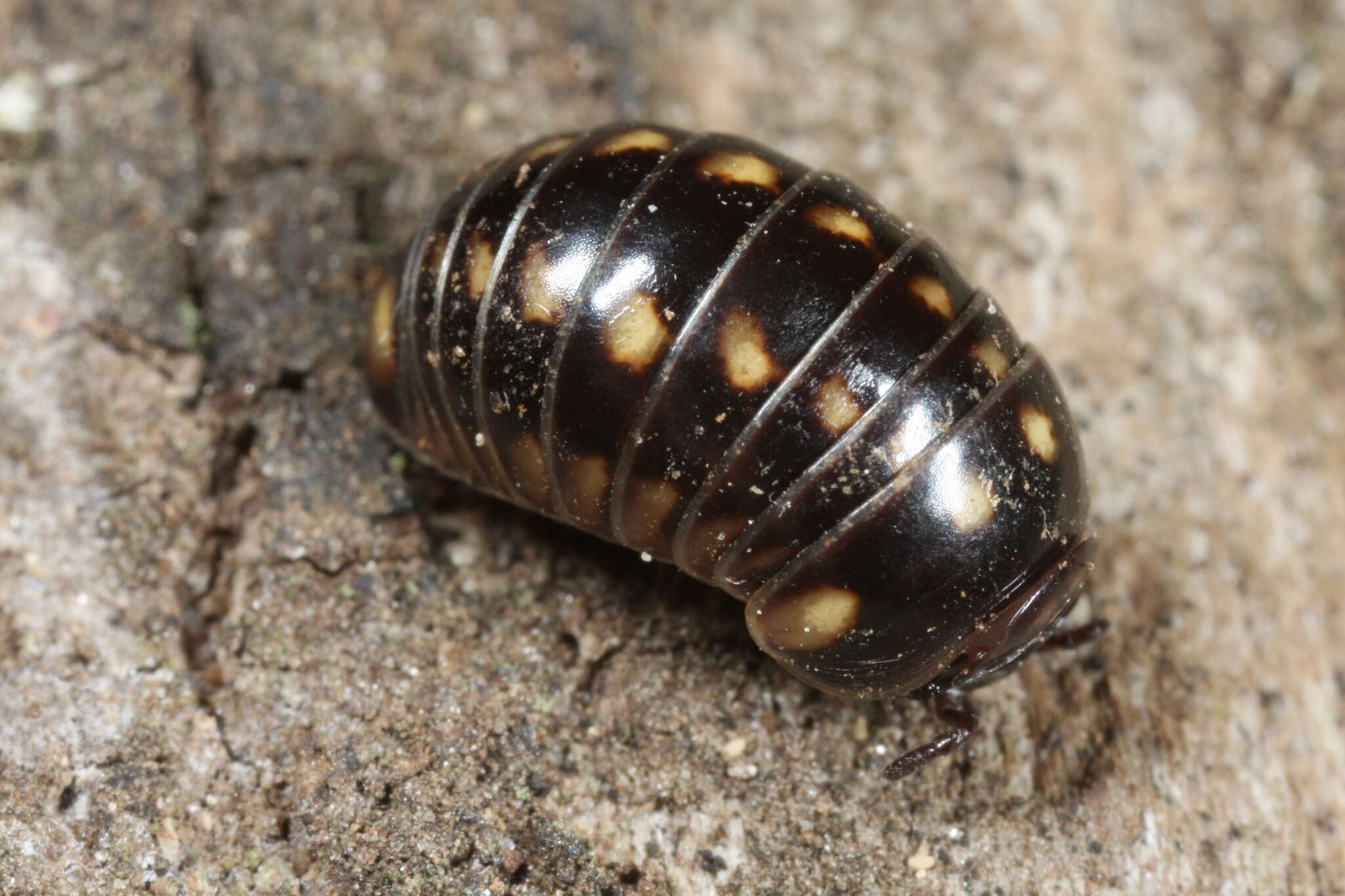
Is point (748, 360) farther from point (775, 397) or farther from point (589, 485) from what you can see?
point (589, 485)

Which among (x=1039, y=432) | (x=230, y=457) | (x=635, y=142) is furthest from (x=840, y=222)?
(x=230, y=457)

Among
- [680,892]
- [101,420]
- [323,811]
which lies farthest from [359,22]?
[680,892]

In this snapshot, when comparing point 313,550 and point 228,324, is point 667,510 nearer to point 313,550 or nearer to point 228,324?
point 313,550

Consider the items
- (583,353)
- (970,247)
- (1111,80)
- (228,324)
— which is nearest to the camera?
(583,353)

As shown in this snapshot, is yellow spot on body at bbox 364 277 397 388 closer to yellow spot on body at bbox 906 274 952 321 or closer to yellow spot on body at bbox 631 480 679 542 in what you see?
yellow spot on body at bbox 631 480 679 542

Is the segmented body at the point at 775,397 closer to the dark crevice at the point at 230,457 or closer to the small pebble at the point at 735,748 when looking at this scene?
the small pebble at the point at 735,748

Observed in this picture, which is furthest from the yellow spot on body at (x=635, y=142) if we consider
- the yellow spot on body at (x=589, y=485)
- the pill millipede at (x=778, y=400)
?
the yellow spot on body at (x=589, y=485)
